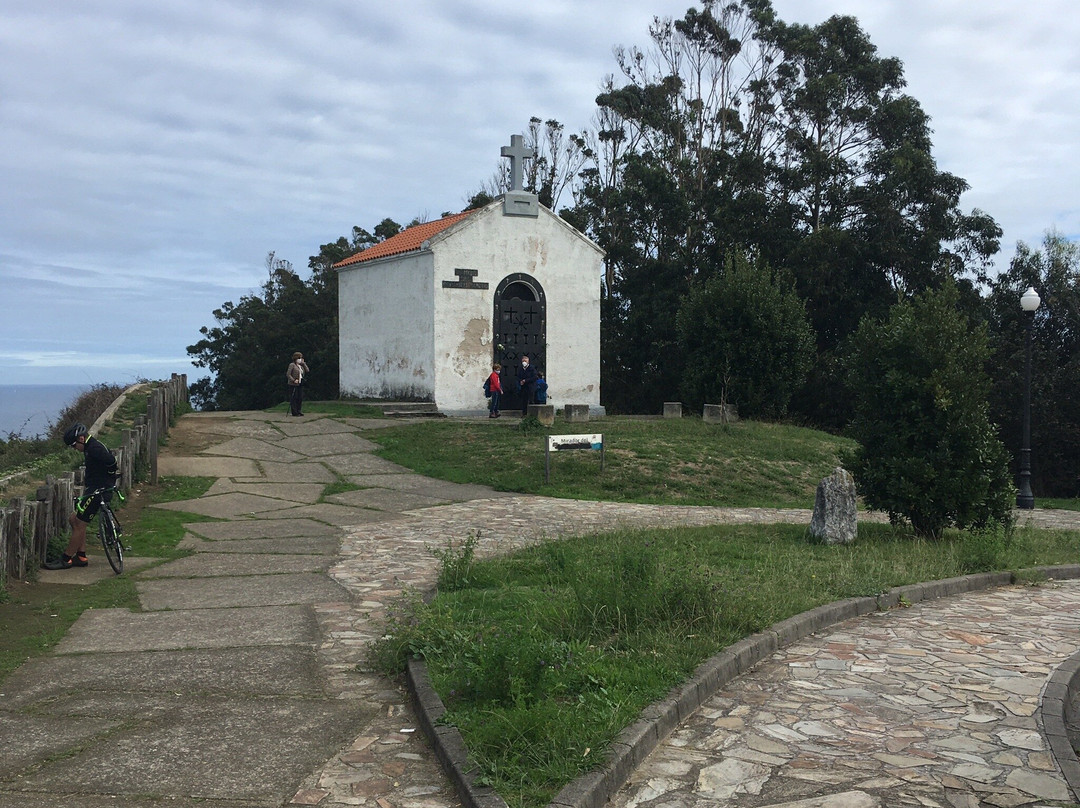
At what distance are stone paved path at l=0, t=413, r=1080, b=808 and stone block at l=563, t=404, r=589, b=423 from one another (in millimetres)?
12332

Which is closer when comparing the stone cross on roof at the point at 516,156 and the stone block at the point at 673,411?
the stone block at the point at 673,411

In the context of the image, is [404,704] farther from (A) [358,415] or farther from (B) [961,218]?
(B) [961,218]

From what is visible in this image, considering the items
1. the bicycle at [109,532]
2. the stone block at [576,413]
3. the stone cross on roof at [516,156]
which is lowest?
the bicycle at [109,532]

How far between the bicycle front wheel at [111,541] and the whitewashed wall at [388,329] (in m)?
14.1

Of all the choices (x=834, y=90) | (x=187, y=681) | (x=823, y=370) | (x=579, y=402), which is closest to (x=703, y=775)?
(x=187, y=681)

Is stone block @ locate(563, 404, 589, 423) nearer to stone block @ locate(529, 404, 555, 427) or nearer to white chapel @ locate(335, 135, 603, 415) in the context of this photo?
stone block @ locate(529, 404, 555, 427)

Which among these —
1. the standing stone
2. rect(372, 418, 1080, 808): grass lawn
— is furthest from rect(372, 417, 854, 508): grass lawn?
the standing stone

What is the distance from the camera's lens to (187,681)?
223 inches

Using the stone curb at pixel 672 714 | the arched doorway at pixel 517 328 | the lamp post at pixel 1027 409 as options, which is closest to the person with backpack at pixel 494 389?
the arched doorway at pixel 517 328

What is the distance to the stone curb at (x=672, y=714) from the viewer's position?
4090 mm

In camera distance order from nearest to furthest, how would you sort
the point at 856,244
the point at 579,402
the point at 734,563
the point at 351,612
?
1. the point at 351,612
2. the point at 734,563
3. the point at 579,402
4. the point at 856,244

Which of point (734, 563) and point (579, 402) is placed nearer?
point (734, 563)

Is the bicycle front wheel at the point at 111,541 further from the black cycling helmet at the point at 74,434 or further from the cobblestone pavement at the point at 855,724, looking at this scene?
the cobblestone pavement at the point at 855,724

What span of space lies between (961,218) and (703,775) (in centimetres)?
2950
